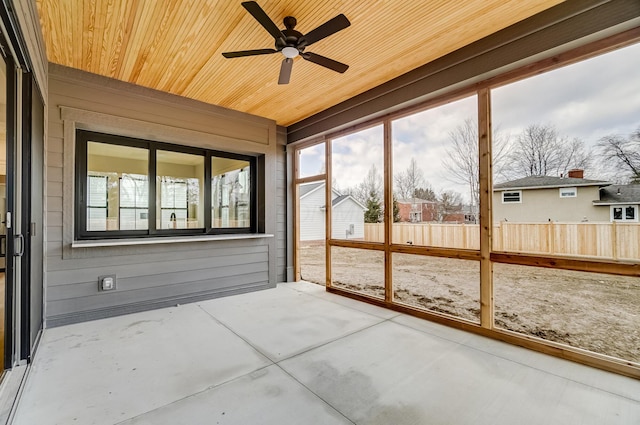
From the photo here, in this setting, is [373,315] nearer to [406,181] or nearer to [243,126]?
[406,181]

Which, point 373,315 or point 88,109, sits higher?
point 88,109

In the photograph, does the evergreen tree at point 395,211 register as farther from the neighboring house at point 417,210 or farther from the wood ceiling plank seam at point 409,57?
the wood ceiling plank seam at point 409,57

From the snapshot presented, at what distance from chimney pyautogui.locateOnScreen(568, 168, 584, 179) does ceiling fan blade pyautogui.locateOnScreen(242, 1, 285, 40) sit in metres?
2.68

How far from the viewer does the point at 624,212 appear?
2.34 m

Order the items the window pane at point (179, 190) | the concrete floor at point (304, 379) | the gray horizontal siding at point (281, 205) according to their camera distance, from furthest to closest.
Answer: the gray horizontal siding at point (281, 205) → the window pane at point (179, 190) → the concrete floor at point (304, 379)

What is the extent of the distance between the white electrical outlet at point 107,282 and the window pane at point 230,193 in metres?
1.47

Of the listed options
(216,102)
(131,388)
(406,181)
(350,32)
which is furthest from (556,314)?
(216,102)

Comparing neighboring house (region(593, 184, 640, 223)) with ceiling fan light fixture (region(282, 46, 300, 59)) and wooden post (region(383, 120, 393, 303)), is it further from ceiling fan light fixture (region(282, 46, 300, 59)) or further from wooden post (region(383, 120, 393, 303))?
ceiling fan light fixture (region(282, 46, 300, 59))

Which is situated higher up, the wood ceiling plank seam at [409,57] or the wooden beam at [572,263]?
the wood ceiling plank seam at [409,57]

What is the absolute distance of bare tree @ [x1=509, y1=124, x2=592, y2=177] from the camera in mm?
2527

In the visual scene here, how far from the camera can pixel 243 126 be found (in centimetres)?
469

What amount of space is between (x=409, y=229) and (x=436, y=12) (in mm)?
2270

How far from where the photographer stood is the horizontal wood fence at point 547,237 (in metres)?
2.33

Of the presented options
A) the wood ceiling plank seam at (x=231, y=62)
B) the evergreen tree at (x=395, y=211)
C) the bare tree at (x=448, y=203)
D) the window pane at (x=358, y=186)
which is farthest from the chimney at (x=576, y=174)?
the wood ceiling plank seam at (x=231, y=62)
